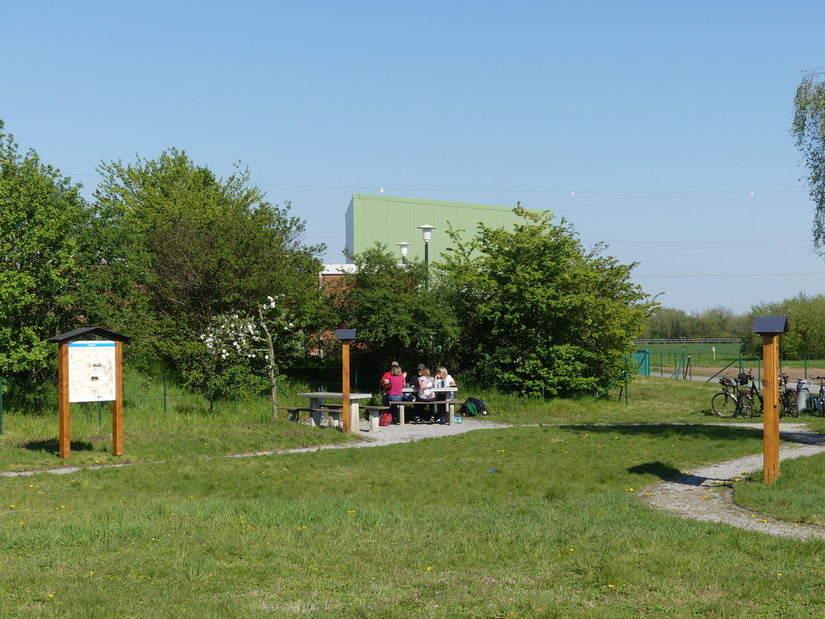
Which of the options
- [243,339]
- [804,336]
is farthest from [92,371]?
[804,336]

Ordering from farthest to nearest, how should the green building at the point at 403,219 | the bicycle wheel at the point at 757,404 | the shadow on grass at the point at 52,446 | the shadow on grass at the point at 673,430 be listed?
the green building at the point at 403,219 < the bicycle wheel at the point at 757,404 < the shadow on grass at the point at 673,430 < the shadow on grass at the point at 52,446

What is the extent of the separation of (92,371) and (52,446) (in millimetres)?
1641

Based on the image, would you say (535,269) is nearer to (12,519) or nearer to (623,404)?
(623,404)

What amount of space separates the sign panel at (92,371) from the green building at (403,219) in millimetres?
41224

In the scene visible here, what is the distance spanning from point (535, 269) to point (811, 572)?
2041 cm

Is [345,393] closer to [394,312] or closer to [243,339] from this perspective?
[243,339]

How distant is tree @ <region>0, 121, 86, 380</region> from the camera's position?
20234 millimetres

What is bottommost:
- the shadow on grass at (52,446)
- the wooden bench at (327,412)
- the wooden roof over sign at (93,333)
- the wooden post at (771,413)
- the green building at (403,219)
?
the shadow on grass at (52,446)

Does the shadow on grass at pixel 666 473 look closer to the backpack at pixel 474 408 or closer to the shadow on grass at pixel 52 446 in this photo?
the shadow on grass at pixel 52 446

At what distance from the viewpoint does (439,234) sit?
59344mm

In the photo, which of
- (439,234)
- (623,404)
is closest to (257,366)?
(623,404)

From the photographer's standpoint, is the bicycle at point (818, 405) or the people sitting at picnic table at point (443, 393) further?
the bicycle at point (818, 405)

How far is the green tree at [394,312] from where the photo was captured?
25.4m

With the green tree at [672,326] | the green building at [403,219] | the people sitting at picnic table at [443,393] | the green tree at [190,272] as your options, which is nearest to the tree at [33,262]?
the green tree at [190,272]
